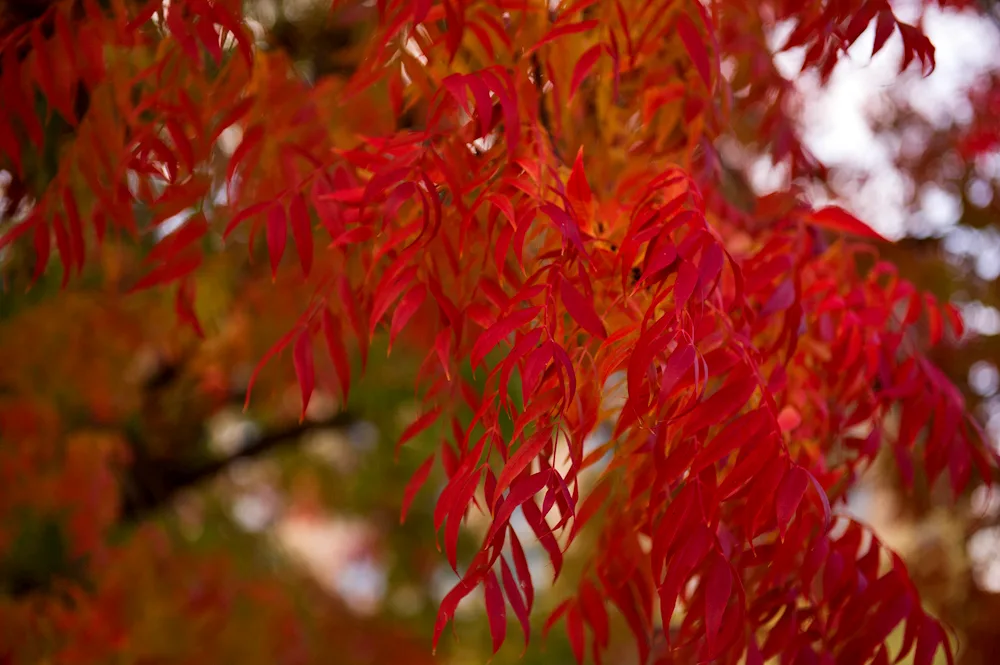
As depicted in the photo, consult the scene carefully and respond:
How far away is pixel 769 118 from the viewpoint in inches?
64.5

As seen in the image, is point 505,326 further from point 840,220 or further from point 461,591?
point 840,220

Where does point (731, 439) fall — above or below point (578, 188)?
below

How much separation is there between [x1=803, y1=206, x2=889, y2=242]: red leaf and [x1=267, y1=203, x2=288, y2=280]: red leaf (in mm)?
747

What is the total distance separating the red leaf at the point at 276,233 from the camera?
42.3 inches

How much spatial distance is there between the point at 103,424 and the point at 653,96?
109 inches

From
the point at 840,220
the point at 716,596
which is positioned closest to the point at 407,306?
the point at 716,596

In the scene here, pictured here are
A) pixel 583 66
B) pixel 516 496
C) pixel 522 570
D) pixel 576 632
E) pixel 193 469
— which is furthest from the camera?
pixel 193 469

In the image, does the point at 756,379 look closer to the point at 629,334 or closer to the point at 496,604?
the point at 629,334

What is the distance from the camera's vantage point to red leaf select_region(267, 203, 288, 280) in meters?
1.07

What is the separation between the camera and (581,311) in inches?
33.0

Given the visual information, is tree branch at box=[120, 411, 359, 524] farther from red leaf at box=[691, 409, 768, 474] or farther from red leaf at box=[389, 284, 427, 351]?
red leaf at box=[691, 409, 768, 474]

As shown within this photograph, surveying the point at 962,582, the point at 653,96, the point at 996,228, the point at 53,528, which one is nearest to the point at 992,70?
the point at 996,228

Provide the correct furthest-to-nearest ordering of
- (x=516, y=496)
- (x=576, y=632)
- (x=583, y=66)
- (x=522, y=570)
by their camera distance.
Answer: (x=576, y=632) < (x=583, y=66) < (x=522, y=570) < (x=516, y=496)

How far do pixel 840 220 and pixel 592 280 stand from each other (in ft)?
1.29
